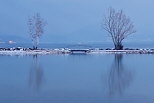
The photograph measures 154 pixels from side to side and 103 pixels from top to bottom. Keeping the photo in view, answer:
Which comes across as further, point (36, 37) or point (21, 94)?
point (36, 37)

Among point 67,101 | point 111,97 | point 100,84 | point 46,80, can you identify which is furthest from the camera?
point 46,80

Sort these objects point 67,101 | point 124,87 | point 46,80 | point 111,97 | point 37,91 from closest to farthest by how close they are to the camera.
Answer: point 67,101 → point 111,97 → point 37,91 → point 124,87 → point 46,80

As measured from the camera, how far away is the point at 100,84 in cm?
1123

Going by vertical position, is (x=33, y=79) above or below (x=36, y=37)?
below

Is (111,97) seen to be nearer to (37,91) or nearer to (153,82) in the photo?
(37,91)

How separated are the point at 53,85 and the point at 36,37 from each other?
30.3m

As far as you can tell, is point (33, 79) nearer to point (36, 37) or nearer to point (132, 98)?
point (132, 98)

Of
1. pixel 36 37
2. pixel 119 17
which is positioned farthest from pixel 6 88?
pixel 119 17

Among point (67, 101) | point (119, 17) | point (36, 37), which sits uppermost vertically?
point (119, 17)

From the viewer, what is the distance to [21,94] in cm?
927

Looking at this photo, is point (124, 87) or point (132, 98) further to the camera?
point (124, 87)

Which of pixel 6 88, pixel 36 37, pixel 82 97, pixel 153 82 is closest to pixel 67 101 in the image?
pixel 82 97

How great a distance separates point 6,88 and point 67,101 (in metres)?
3.01

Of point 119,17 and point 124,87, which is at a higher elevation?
point 119,17
